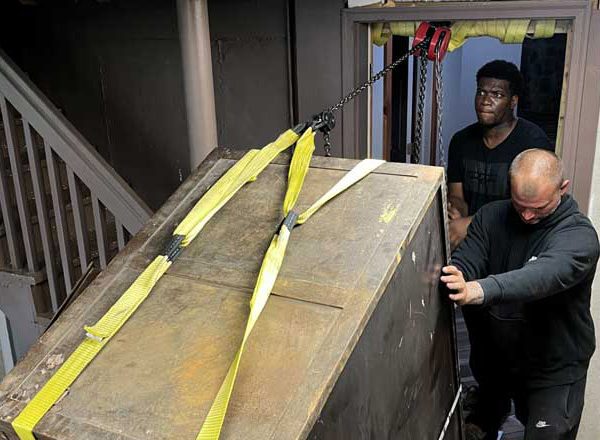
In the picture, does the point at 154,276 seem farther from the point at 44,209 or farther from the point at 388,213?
the point at 44,209

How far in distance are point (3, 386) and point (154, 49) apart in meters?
3.13

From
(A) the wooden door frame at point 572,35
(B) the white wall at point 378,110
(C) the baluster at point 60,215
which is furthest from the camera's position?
(B) the white wall at point 378,110

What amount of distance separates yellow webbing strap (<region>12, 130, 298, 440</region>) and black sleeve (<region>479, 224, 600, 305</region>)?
2.85ft

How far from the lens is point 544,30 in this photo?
304 centimetres

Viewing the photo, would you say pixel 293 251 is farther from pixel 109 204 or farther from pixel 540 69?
pixel 540 69

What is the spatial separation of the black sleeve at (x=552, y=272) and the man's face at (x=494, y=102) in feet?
4.15

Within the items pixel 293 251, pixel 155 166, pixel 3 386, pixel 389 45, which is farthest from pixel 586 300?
pixel 389 45

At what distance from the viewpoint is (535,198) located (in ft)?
7.98

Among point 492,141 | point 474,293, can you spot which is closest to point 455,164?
point 492,141

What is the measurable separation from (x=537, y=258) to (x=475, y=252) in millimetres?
336

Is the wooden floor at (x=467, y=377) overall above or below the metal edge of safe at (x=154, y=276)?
below

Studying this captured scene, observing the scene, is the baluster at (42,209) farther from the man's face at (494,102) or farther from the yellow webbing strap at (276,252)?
the man's face at (494,102)

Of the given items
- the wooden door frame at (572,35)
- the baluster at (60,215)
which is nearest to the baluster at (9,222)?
the baluster at (60,215)

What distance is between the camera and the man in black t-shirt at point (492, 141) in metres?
3.57
